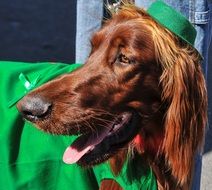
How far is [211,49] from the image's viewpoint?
21.0 ft

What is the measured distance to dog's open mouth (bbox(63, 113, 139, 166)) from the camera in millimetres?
2326

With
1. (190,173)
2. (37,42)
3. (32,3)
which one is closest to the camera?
(190,173)

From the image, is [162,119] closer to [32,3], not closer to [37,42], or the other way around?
[37,42]

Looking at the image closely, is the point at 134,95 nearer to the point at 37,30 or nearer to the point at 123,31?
the point at 123,31

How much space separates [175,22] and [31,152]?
89 cm

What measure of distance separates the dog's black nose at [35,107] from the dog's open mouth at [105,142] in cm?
25

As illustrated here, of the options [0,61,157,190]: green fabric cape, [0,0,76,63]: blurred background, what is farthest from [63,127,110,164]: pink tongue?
[0,0,76,63]: blurred background

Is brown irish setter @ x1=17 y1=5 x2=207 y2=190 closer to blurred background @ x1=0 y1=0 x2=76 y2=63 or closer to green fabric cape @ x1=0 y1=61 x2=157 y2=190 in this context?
green fabric cape @ x1=0 y1=61 x2=157 y2=190

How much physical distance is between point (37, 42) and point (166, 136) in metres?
3.86

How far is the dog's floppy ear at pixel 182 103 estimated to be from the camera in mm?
2340

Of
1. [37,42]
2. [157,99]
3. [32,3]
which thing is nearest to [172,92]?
[157,99]

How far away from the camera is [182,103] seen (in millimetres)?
2328

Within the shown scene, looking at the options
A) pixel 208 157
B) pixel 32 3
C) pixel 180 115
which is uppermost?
pixel 180 115

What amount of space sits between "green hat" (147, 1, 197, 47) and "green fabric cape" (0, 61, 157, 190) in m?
0.50
